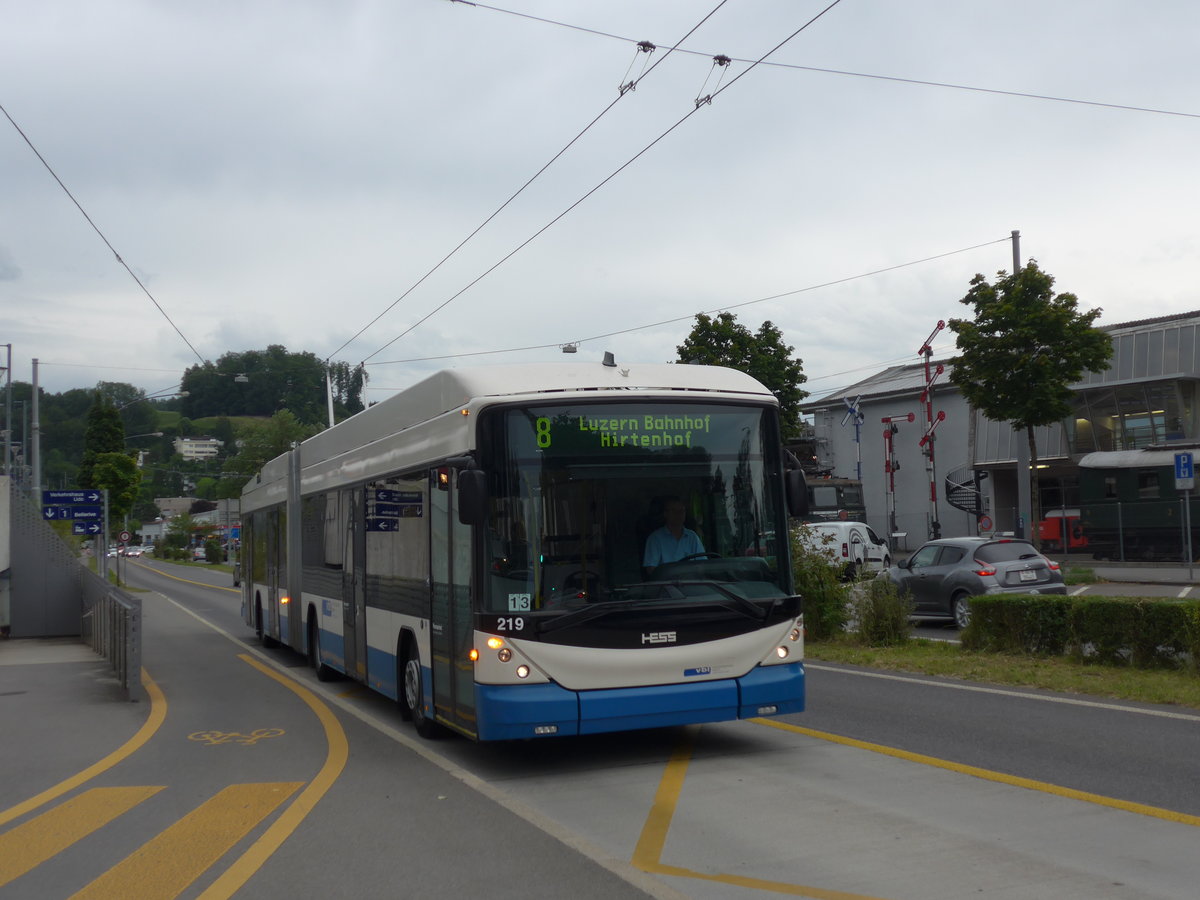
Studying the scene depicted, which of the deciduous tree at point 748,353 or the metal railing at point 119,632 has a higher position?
the deciduous tree at point 748,353

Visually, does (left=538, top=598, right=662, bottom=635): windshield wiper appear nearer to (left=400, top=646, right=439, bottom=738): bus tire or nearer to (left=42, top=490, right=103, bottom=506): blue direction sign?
(left=400, top=646, right=439, bottom=738): bus tire

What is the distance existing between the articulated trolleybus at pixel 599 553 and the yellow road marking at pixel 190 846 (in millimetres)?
1565

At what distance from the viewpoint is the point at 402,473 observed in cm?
1061

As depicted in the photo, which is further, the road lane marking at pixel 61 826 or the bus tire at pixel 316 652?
the bus tire at pixel 316 652

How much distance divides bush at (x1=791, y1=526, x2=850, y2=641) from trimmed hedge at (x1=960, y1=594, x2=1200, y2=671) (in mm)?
2320

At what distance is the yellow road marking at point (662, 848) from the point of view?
5.53m

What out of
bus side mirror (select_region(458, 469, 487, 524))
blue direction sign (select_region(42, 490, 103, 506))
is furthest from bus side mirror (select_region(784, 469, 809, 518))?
blue direction sign (select_region(42, 490, 103, 506))

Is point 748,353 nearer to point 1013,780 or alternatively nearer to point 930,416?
point 930,416

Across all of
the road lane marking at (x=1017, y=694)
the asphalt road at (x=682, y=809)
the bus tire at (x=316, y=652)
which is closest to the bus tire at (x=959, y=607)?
the road lane marking at (x=1017, y=694)

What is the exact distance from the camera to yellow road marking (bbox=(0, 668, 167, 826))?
822cm

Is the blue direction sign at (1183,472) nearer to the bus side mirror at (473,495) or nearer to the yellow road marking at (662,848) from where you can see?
the yellow road marking at (662,848)

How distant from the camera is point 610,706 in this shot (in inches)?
325

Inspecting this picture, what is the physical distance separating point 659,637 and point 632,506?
3.12ft

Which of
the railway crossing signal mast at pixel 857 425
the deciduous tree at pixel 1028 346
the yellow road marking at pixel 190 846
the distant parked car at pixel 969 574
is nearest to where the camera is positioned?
the yellow road marking at pixel 190 846
